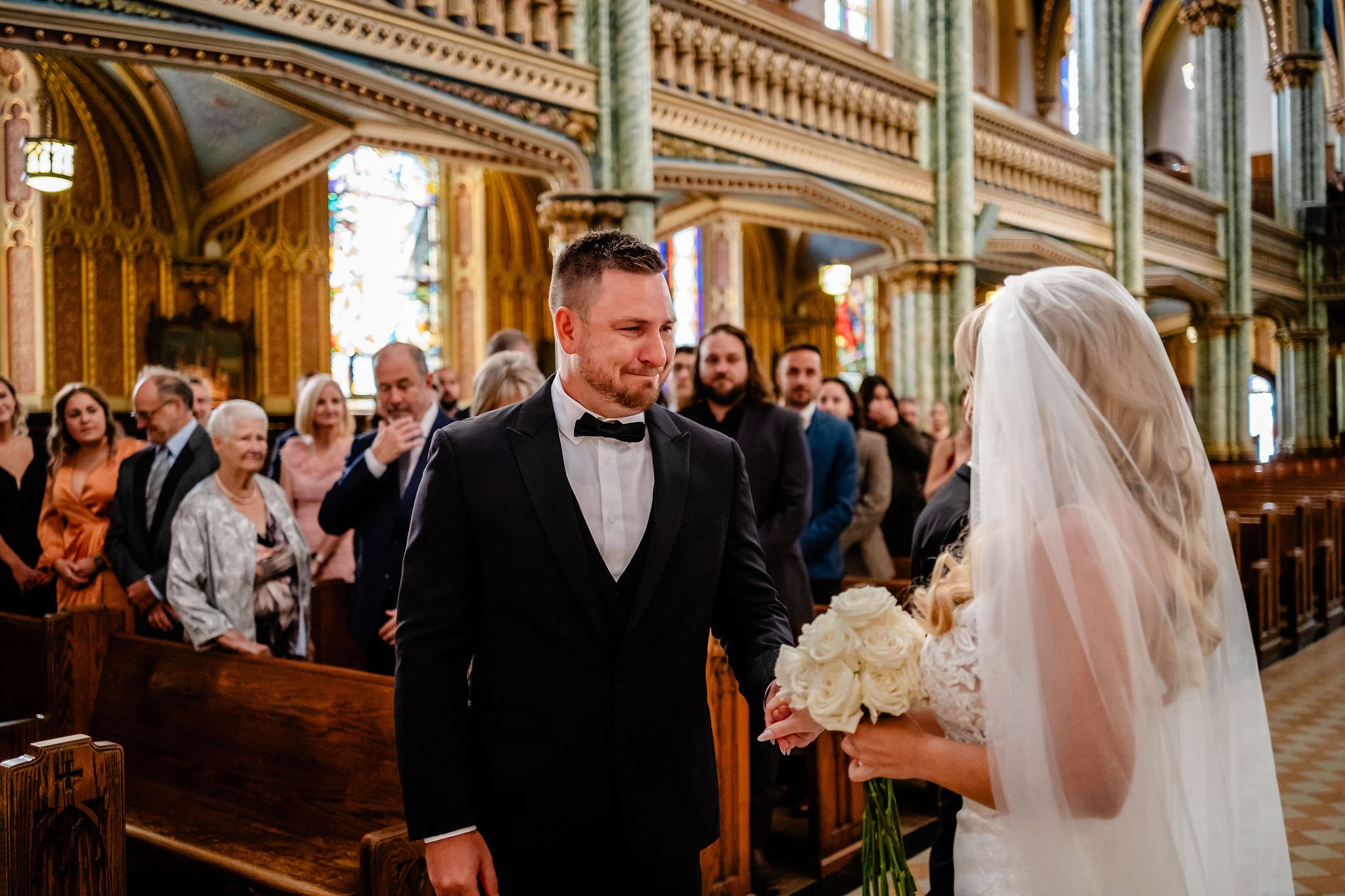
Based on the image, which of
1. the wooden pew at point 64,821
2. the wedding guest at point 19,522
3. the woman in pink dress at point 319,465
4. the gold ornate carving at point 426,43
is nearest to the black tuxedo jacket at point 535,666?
the wooden pew at point 64,821

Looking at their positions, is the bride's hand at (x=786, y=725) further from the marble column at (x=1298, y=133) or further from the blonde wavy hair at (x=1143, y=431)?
the marble column at (x=1298, y=133)

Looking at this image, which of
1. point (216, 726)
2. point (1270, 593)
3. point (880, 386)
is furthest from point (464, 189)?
point (216, 726)

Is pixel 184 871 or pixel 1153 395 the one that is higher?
pixel 1153 395

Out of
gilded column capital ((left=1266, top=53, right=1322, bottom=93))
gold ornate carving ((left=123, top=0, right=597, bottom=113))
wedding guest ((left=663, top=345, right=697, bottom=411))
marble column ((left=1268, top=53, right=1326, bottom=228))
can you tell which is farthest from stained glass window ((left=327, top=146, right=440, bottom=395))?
marble column ((left=1268, top=53, right=1326, bottom=228))

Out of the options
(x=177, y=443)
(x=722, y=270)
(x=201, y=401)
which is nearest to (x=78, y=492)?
→ (x=177, y=443)

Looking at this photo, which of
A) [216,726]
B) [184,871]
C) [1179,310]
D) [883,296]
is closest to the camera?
[216,726]

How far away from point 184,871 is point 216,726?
89 centimetres

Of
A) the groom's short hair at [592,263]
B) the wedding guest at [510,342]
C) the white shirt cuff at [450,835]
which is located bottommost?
the white shirt cuff at [450,835]

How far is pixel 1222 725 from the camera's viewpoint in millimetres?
1854

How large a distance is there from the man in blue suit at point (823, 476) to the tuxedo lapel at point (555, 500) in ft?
8.20

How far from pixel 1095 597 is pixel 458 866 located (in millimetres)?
1065

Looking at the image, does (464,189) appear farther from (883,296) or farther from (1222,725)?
(1222,725)

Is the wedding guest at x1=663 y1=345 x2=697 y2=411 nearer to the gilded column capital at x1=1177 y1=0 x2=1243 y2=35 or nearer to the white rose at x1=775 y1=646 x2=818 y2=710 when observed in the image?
the white rose at x1=775 y1=646 x2=818 y2=710

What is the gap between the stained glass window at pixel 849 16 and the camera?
15.5 meters
